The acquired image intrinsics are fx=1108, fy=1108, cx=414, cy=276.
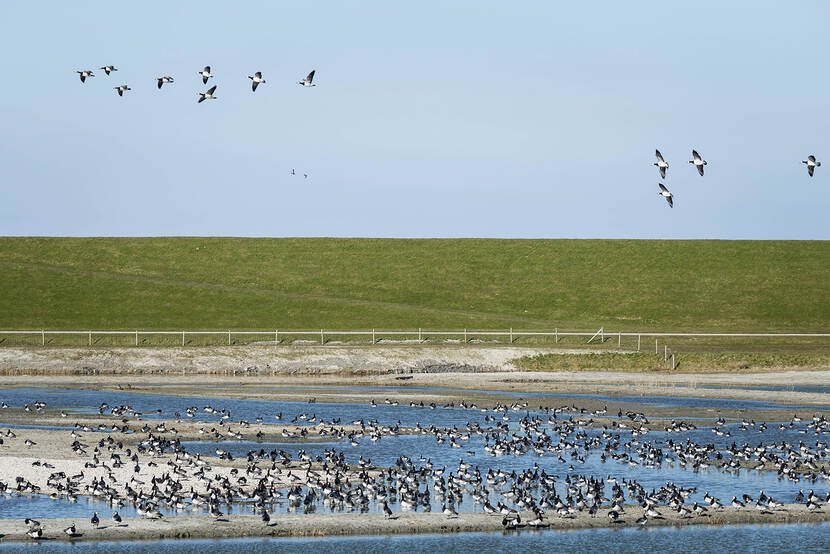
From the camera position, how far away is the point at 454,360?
251 feet

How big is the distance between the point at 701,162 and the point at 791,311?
7294 cm

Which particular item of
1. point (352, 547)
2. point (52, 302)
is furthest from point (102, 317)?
point (352, 547)

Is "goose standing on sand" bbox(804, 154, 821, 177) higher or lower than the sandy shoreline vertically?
higher

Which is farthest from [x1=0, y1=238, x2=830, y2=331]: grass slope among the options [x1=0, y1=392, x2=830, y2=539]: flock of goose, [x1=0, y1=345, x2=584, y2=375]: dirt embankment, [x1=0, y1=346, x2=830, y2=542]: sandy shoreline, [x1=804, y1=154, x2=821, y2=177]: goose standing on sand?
[x1=804, y1=154, x2=821, y2=177]: goose standing on sand

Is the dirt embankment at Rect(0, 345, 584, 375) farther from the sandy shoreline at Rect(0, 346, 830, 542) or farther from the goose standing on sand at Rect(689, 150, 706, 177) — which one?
the goose standing on sand at Rect(689, 150, 706, 177)

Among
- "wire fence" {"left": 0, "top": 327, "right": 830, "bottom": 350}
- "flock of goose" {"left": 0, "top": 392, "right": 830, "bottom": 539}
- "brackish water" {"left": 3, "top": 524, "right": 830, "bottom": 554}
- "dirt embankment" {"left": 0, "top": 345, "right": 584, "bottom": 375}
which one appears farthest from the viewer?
"wire fence" {"left": 0, "top": 327, "right": 830, "bottom": 350}

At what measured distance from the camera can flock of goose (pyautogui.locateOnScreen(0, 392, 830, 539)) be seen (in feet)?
112

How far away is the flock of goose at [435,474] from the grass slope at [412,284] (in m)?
44.7

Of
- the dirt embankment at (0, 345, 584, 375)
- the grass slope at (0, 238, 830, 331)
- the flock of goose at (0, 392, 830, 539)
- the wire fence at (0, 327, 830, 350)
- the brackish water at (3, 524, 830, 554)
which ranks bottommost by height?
the brackish water at (3, 524, 830, 554)

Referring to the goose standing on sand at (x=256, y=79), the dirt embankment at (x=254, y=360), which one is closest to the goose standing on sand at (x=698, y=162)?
the goose standing on sand at (x=256, y=79)

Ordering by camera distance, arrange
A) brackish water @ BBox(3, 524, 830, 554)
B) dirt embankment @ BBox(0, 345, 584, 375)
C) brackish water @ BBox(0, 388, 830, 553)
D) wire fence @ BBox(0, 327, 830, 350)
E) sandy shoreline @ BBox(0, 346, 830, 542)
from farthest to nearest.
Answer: wire fence @ BBox(0, 327, 830, 350) < dirt embankment @ BBox(0, 345, 584, 375) < sandy shoreline @ BBox(0, 346, 830, 542) < brackish water @ BBox(0, 388, 830, 553) < brackish water @ BBox(3, 524, 830, 554)

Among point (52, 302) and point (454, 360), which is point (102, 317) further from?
point (454, 360)

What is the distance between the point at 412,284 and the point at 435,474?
74.6m

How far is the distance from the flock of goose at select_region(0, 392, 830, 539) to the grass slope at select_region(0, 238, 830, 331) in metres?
44.7
